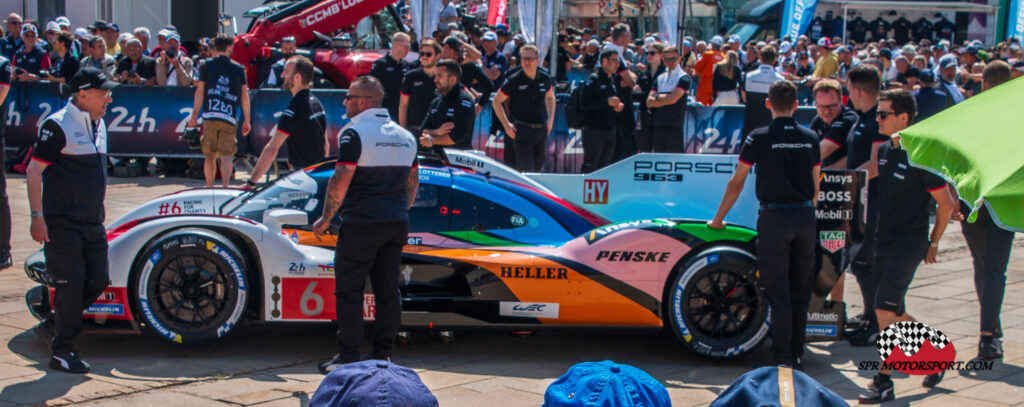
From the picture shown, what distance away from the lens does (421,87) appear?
9.83 metres

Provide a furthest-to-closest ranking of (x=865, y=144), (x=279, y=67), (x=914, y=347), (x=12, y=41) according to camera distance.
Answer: (x=12, y=41) < (x=279, y=67) < (x=865, y=144) < (x=914, y=347)

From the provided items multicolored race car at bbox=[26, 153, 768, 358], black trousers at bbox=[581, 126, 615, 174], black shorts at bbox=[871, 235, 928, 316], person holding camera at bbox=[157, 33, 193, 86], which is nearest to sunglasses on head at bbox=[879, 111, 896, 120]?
black shorts at bbox=[871, 235, 928, 316]

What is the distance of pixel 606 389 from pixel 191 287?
4307 millimetres

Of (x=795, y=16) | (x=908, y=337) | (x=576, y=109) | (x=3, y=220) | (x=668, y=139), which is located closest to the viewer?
(x=908, y=337)

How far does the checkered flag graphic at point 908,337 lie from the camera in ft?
15.2

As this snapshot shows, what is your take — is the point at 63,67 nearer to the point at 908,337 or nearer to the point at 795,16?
the point at 908,337

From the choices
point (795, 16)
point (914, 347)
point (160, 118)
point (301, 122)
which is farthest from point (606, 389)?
point (795, 16)

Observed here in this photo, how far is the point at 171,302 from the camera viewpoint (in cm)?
604

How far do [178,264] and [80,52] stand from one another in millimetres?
12413

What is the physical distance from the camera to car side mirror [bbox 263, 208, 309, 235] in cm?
599

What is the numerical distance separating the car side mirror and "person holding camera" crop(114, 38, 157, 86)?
30.1 feet

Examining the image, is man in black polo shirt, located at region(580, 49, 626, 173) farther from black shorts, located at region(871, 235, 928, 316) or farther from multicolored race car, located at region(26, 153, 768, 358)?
black shorts, located at region(871, 235, 928, 316)

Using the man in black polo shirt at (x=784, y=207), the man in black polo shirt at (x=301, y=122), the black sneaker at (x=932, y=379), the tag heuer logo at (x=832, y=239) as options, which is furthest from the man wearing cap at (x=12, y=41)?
the black sneaker at (x=932, y=379)

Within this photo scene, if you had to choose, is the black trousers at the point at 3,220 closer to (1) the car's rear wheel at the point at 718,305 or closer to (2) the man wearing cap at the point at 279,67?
(1) the car's rear wheel at the point at 718,305
